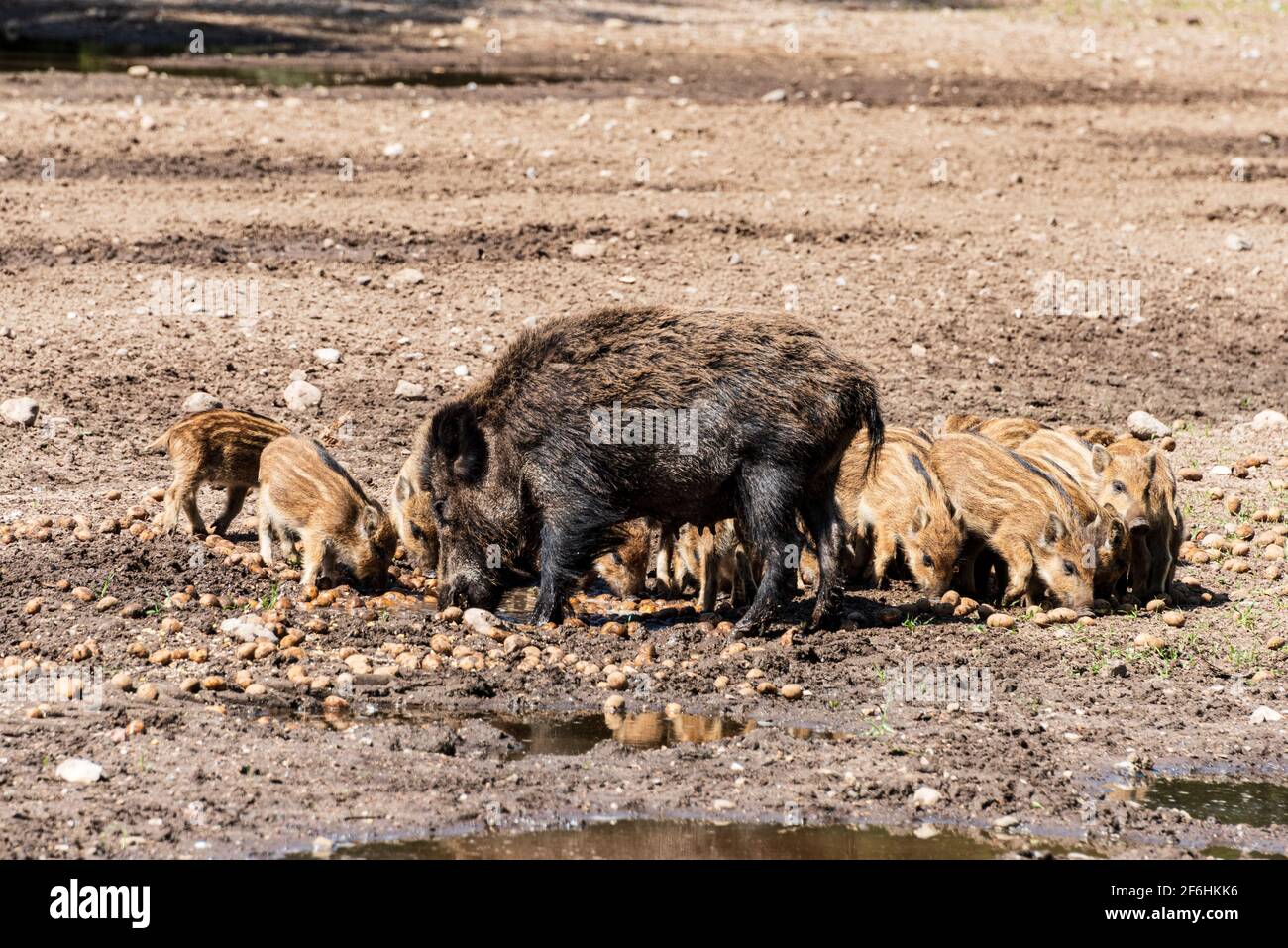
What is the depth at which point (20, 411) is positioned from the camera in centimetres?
966

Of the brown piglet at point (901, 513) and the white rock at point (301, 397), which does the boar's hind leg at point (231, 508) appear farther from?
the brown piglet at point (901, 513)

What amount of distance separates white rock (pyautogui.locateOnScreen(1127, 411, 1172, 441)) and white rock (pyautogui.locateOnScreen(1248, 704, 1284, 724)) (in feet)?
12.6

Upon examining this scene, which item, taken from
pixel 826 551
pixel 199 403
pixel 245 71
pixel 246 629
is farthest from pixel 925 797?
pixel 245 71

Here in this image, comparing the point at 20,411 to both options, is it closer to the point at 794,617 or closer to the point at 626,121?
the point at 794,617

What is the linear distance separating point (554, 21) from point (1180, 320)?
A: 13630 millimetres

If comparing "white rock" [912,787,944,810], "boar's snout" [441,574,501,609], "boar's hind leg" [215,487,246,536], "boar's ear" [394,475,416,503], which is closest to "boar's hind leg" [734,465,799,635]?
"boar's snout" [441,574,501,609]

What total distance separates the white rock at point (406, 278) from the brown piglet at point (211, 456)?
3.35 meters

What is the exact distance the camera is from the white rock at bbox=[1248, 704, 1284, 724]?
21.9 feet

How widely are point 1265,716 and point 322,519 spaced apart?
397 cm

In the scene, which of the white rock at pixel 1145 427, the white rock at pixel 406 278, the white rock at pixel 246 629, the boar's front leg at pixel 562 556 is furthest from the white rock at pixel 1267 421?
the white rock at pixel 246 629

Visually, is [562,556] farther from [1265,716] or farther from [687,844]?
[1265,716]

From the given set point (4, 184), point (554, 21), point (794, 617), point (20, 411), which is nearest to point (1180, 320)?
point (794, 617)

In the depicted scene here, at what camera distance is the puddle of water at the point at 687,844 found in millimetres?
5309

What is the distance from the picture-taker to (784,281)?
12.3 m
